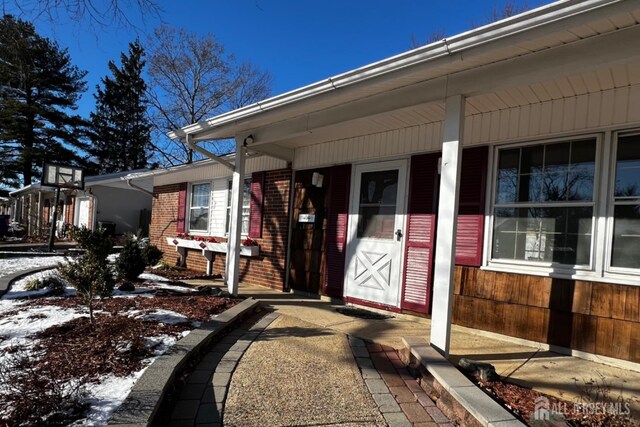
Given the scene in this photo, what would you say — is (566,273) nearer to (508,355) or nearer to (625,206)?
(625,206)

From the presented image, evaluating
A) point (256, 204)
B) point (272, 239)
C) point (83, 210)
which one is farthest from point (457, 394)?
point (83, 210)

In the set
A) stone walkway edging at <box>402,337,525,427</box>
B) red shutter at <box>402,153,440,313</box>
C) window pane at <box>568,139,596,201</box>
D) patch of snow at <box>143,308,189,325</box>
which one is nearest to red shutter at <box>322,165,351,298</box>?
red shutter at <box>402,153,440,313</box>

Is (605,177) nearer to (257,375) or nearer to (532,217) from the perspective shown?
(532,217)

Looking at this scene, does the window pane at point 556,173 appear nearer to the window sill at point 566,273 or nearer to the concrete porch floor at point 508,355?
the window sill at point 566,273

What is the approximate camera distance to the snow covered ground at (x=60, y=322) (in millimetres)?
2498

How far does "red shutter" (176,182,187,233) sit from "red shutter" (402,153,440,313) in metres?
6.77

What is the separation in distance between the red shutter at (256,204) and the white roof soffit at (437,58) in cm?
224

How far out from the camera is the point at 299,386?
3.19 metres

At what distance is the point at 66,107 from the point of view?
106ft

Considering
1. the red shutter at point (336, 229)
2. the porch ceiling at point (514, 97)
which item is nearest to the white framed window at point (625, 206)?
the porch ceiling at point (514, 97)

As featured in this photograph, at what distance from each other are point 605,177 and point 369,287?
3322mm

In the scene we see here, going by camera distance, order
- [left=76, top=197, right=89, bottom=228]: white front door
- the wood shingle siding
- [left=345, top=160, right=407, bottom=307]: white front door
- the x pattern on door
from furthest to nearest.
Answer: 1. [left=76, top=197, right=89, bottom=228]: white front door
2. the x pattern on door
3. [left=345, top=160, right=407, bottom=307]: white front door
4. the wood shingle siding

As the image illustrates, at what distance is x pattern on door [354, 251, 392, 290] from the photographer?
5878mm

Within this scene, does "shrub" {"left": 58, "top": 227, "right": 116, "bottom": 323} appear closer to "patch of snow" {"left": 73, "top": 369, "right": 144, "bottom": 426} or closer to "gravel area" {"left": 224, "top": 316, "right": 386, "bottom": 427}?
"patch of snow" {"left": 73, "top": 369, "right": 144, "bottom": 426}
